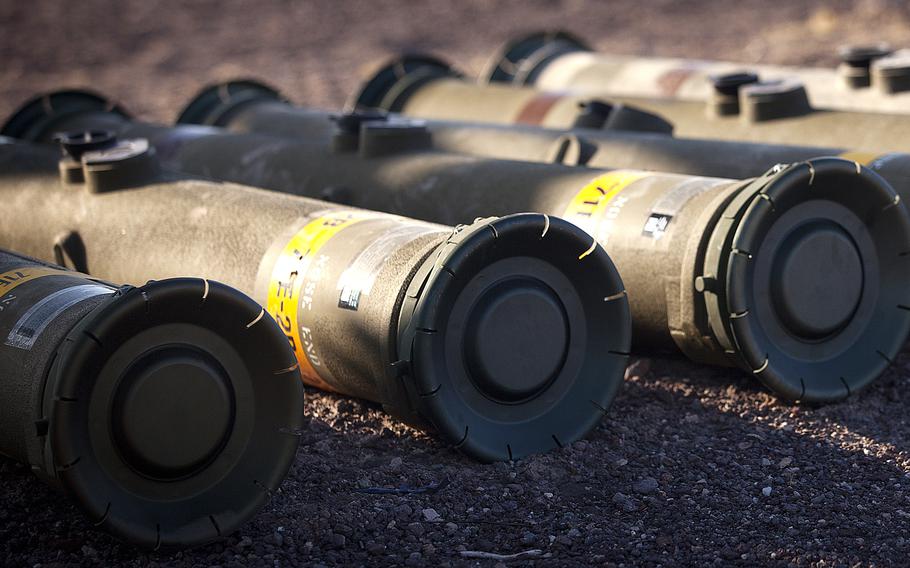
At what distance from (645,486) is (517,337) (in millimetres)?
603

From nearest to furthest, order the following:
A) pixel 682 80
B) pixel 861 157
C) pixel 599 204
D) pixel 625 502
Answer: pixel 625 502, pixel 599 204, pixel 861 157, pixel 682 80

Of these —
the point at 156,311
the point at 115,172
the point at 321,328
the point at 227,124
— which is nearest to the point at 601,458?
the point at 321,328

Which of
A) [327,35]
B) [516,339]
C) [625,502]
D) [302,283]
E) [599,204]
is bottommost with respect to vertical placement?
[625,502]

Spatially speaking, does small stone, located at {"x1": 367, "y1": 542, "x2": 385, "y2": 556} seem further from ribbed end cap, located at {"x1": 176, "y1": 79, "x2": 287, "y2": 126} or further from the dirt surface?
ribbed end cap, located at {"x1": 176, "y1": 79, "x2": 287, "y2": 126}

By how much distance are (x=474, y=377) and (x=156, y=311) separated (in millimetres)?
→ 1048

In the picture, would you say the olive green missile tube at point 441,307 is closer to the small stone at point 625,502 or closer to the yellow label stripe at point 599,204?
the small stone at point 625,502

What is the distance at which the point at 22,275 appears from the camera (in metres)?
3.28

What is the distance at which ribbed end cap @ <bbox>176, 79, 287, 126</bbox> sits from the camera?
709 centimetres

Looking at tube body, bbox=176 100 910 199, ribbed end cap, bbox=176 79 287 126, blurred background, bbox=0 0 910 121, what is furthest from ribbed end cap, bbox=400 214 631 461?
blurred background, bbox=0 0 910 121

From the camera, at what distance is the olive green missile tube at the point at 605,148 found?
15.1 ft

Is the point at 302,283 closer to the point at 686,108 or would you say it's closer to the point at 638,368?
the point at 638,368

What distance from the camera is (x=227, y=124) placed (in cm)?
703

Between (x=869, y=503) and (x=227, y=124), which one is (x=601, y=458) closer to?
(x=869, y=503)

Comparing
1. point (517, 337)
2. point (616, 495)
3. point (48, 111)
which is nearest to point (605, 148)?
point (517, 337)
